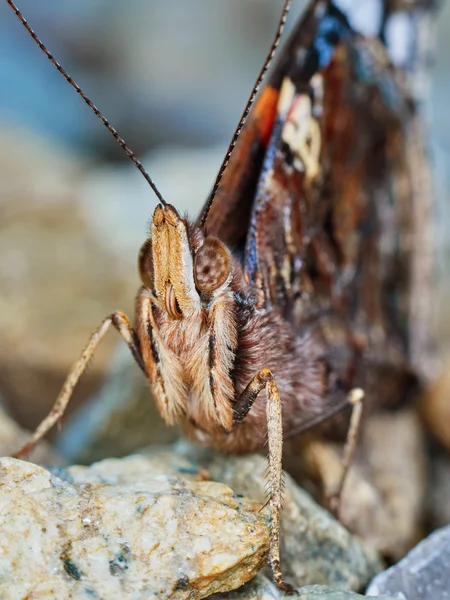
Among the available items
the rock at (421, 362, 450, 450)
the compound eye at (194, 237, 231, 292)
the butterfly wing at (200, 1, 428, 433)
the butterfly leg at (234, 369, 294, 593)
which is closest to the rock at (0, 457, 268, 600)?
the butterfly leg at (234, 369, 294, 593)

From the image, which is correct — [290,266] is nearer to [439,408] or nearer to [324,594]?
[439,408]

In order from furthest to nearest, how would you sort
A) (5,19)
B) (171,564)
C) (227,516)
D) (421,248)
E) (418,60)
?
(5,19) → (421,248) → (418,60) → (227,516) → (171,564)

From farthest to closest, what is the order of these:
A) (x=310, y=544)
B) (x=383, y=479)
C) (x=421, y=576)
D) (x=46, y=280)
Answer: (x=46, y=280) < (x=383, y=479) < (x=310, y=544) < (x=421, y=576)

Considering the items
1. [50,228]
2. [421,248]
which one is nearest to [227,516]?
[421,248]

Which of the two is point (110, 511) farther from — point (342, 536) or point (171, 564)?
point (342, 536)

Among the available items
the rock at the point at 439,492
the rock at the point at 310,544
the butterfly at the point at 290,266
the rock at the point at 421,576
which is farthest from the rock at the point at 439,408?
the rock at the point at 421,576

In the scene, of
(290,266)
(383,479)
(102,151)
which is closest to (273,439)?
(290,266)
